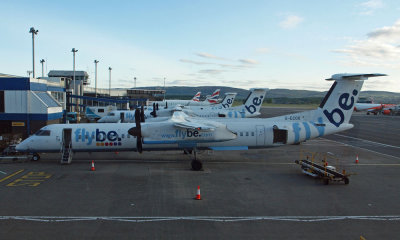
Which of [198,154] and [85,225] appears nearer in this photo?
[85,225]

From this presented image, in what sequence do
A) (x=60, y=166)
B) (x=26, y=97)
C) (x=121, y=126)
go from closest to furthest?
1. (x=60, y=166)
2. (x=121, y=126)
3. (x=26, y=97)

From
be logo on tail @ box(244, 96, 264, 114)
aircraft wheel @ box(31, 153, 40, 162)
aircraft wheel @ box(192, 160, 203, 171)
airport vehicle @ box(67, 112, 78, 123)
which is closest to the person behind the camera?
aircraft wheel @ box(192, 160, 203, 171)

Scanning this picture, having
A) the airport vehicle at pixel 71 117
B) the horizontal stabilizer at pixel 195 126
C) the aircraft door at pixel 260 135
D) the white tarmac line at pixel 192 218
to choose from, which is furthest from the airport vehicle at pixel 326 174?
the airport vehicle at pixel 71 117

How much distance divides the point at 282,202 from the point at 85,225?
8575 millimetres

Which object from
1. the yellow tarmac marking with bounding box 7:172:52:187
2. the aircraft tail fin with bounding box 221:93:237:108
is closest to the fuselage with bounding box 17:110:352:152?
the yellow tarmac marking with bounding box 7:172:52:187

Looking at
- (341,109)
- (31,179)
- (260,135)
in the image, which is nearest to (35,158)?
(31,179)

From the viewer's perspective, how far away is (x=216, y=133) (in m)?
19.4

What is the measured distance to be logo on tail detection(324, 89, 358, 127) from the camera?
65.8ft

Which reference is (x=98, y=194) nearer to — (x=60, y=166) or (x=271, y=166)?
(x=60, y=166)

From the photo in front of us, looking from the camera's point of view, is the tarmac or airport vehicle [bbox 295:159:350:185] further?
airport vehicle [bbox 295:159:350:185]

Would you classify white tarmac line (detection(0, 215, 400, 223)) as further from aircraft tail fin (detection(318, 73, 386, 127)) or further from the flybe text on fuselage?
aircraft tail fin (detection(318, 73, 386, 127))

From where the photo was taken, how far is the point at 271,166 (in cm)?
2025

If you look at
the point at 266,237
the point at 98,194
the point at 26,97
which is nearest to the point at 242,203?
the point at 266,237

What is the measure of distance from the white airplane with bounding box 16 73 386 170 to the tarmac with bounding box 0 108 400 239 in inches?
53.5
